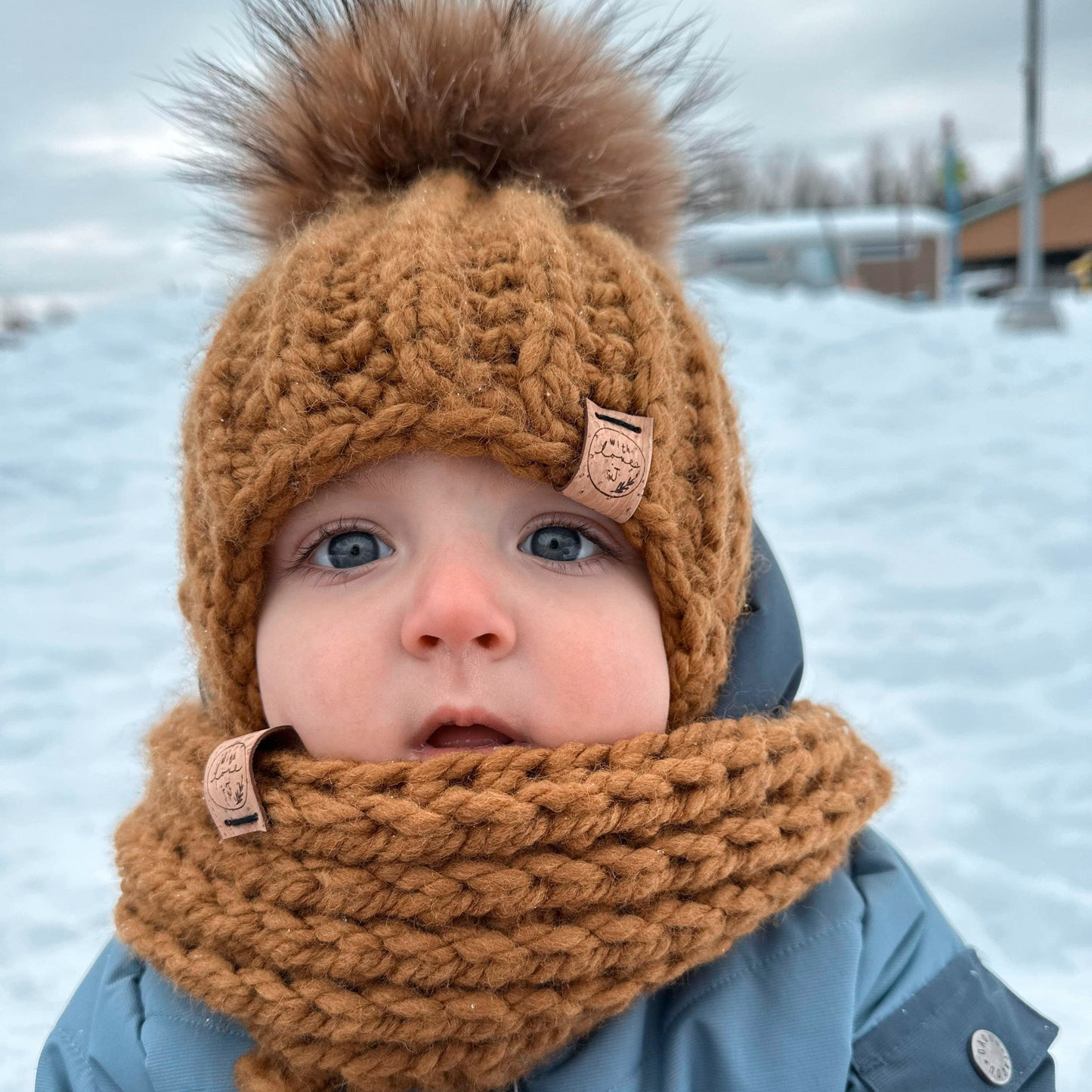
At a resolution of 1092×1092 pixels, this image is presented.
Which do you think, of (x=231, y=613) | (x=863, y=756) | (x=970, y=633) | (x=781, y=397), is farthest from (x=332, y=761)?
(x=781, y=397)

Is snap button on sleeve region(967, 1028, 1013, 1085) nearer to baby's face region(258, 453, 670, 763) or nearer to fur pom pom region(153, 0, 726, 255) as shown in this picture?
baby's face region(258, 453, 670, 763)

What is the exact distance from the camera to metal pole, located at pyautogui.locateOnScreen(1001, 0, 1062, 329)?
6086mm

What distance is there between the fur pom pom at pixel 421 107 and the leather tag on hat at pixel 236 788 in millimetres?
650

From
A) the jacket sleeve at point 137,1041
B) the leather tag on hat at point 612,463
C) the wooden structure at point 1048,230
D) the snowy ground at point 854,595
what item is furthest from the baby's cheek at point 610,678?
the wooden structure at point 1048,230

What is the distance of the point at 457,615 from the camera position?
99 centimetres

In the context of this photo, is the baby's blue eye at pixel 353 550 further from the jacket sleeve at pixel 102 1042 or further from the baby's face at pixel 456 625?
the jacket sleeve at pixel 102 1042

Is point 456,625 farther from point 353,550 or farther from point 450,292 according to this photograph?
point 450,292

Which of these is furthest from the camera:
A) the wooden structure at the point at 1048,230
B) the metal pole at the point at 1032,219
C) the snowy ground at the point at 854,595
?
the wooden structure at the point at 1048,230

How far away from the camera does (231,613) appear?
46.4 inches

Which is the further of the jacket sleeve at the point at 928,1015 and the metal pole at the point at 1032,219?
the metal pole at the point at 1032,219

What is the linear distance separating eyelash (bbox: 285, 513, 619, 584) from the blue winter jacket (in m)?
0.48

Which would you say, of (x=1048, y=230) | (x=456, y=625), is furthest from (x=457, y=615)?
(x=1048, y=230)

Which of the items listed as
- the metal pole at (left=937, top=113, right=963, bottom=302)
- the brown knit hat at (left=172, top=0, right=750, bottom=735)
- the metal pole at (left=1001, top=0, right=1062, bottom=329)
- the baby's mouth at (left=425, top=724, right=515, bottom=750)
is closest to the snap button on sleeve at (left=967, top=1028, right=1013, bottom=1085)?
the brown knit hat at (left=172, top=0, right=750, bottom=735)

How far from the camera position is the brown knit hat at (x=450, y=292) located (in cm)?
107
